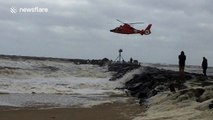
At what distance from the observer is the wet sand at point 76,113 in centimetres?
1265

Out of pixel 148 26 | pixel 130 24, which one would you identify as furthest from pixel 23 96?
pixel 148 26

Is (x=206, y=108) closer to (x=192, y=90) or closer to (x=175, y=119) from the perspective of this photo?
(x=175, y=119)

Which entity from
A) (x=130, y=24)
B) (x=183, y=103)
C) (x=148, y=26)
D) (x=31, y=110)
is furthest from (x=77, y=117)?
(x=148, y=26)

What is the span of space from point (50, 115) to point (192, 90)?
4.68 meters

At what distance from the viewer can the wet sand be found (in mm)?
12648

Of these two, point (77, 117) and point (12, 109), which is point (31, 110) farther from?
point (77, 117)

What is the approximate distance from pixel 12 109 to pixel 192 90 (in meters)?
6.02

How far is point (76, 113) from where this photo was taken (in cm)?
1380

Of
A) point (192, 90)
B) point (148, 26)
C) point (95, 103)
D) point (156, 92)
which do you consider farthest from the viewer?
point (148, 26)

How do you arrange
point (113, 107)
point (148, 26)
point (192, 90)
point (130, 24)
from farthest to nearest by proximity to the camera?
point (148, 26) < point (130, 24) < point (113, 107) < point (192, 90)

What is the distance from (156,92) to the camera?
18391mm

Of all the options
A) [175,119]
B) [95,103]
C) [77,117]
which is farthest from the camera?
[95,103]

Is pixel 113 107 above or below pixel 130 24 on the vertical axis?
below

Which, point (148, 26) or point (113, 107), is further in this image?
point (148, 26)
